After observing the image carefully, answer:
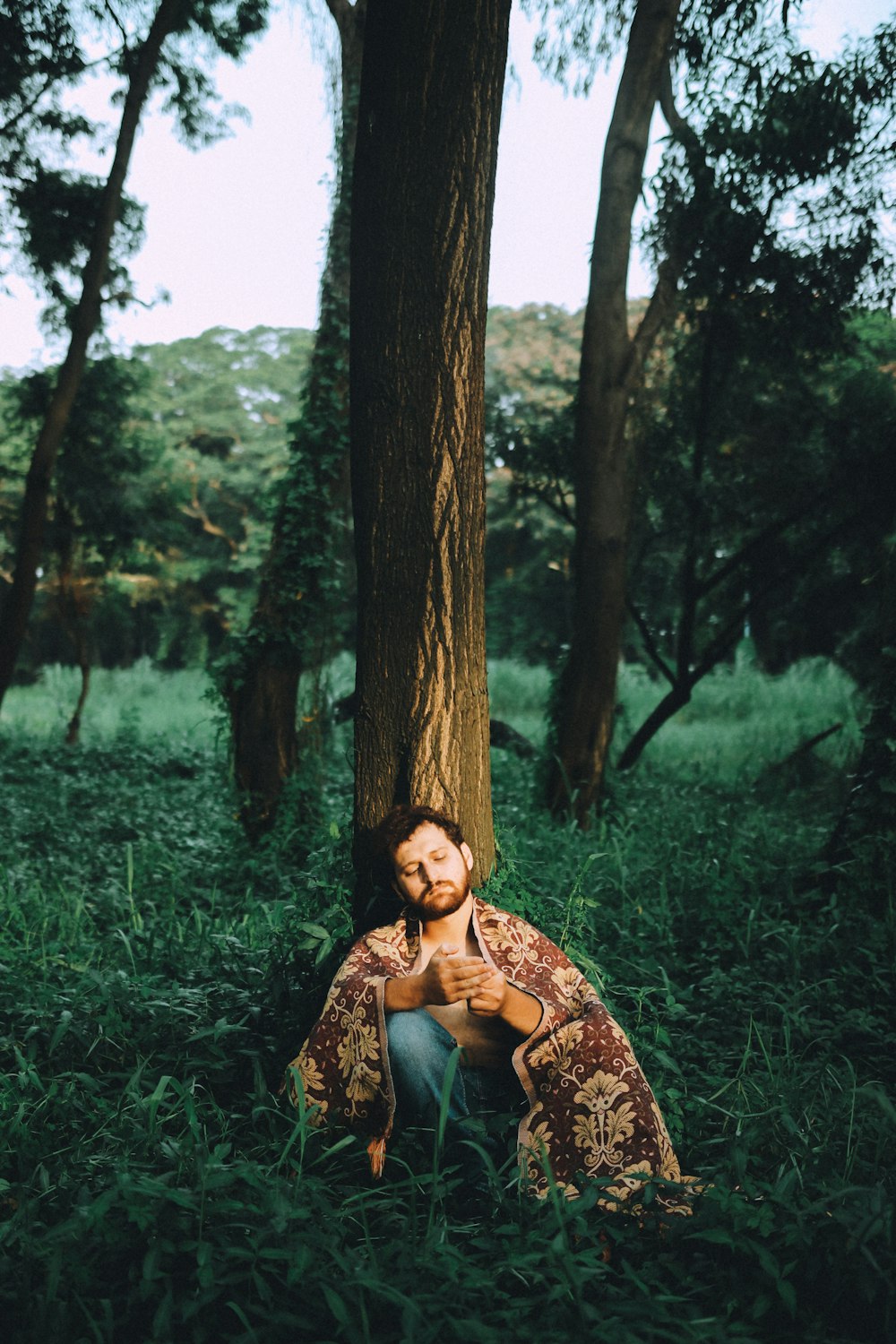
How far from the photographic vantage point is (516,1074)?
107 inches

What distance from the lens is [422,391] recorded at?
325 cm

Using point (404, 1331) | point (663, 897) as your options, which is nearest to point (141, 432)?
point (663, 897)

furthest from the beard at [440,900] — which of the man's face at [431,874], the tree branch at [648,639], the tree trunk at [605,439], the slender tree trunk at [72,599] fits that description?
the slender tree trunk at [72,599]

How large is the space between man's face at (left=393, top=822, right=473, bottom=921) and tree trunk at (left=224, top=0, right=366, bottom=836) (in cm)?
449

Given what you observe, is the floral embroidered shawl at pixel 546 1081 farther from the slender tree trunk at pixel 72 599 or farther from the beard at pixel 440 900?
the slender tree trunk at pixel 72 599

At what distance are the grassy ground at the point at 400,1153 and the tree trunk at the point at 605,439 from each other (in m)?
0.66

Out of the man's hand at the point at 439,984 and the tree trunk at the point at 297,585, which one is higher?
the tree trunk at the point at 297,585

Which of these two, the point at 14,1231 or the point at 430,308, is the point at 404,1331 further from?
the point at 430,308

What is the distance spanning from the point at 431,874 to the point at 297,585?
4795 millimetres

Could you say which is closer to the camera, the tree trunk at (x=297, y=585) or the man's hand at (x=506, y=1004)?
the man's hand at (x=506, y=1004)

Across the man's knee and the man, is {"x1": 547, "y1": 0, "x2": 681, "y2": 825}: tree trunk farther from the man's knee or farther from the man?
the man's knee

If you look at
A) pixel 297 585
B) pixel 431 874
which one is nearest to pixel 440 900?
pixel 431 874

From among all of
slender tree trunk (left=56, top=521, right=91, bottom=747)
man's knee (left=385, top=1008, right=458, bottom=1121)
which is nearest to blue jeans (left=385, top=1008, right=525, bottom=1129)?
man's knee (left=385, top=1008, right=458, bottom=1121)

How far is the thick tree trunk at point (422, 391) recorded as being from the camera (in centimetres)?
320
